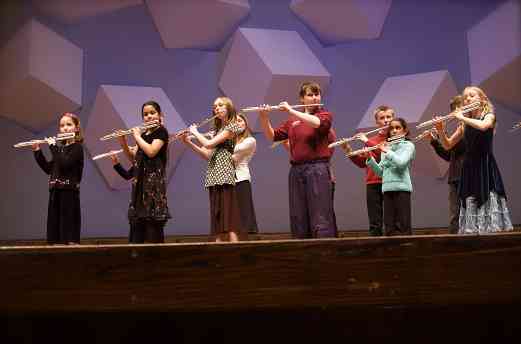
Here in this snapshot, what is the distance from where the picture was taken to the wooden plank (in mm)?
671

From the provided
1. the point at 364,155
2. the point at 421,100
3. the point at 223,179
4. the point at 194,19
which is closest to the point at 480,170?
the point at 364,155

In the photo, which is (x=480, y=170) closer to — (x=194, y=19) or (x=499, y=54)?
(x=499, y=54)

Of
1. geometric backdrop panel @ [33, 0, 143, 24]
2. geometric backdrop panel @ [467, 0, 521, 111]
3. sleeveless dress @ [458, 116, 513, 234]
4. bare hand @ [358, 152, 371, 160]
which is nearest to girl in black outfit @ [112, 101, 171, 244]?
bare hand @ [358, 152, 371, 160]

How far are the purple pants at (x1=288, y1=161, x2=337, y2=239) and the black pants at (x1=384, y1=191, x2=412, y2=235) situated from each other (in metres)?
0.77

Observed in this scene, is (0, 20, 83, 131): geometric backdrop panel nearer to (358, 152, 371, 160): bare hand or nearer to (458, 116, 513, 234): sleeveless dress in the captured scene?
(358, 152, 371, 160): bare hand

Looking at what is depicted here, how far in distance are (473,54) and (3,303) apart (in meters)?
5.81

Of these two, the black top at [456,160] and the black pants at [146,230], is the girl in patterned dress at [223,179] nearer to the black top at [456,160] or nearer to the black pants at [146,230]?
the black pants at [146,230]

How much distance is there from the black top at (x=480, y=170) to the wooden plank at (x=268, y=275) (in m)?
2.73

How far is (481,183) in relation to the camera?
322cm

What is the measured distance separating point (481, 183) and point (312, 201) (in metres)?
1.00

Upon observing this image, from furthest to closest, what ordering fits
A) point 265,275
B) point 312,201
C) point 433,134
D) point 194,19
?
point 194,19 → point 433,134 → point 312,201 → point 265,275

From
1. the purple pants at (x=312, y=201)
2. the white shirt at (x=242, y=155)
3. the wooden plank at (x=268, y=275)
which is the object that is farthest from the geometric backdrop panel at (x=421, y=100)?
the wooden plank at (x=268, y=275)

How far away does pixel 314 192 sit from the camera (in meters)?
3.13

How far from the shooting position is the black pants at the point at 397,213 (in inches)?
149
